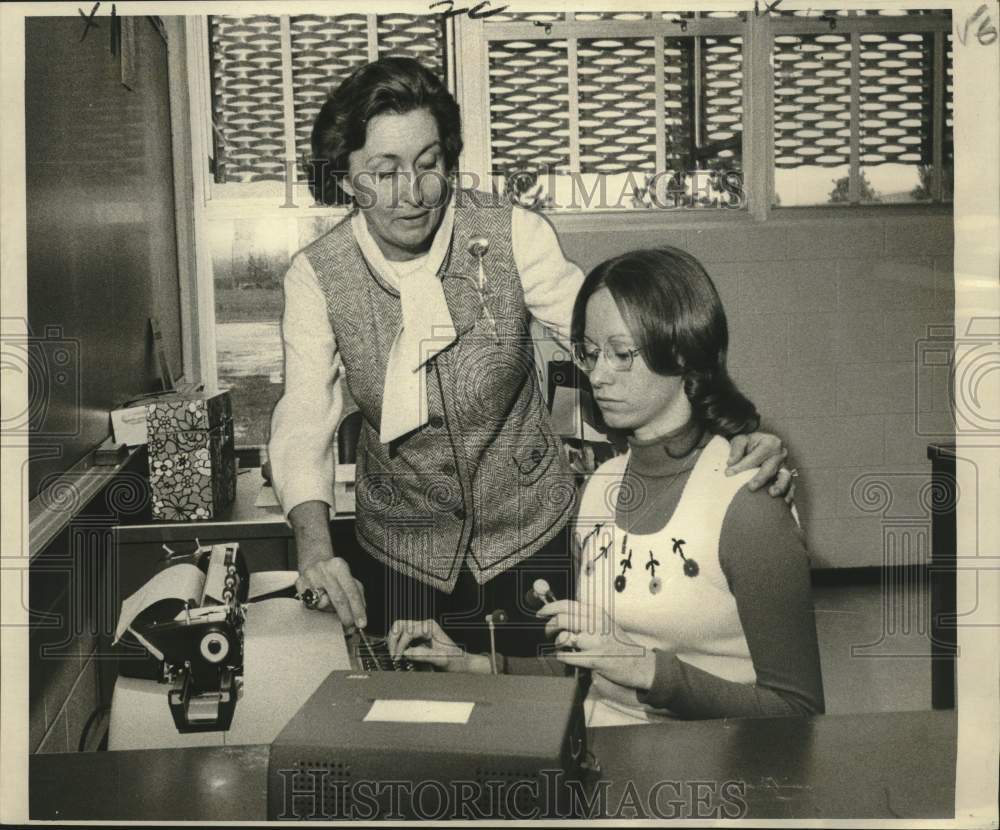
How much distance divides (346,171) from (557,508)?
66cm

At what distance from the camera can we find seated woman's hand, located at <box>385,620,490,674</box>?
1.72 meters

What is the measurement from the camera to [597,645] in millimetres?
1701

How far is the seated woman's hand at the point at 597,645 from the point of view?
1.65 meters

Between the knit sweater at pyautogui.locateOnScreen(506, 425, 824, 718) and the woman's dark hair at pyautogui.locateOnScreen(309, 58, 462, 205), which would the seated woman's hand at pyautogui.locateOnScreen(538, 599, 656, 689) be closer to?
the knit sweater at pyautogui.locateOnScreen(506, 425, 824, 718)

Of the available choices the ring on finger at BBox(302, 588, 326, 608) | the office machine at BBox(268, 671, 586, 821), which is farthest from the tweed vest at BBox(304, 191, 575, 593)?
the office machine at BBox(268, 671, 586, 821)

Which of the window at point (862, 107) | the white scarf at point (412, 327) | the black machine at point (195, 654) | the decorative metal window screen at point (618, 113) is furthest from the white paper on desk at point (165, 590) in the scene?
the window at point (862, 107)

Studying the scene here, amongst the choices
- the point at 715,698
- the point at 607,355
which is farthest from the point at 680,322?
the point at 715,698

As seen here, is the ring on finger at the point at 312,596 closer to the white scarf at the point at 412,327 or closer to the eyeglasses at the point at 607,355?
the white scarf at the point at 412,327

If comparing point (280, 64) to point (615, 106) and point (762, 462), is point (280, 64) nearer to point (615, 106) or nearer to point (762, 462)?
point (615, 106)

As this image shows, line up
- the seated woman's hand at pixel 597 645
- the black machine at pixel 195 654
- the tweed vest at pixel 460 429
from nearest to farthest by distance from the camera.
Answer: the black machine at pixel 195 654, the seated woman's hand at pixel 597 645, the tweed vest at pixel 460 429

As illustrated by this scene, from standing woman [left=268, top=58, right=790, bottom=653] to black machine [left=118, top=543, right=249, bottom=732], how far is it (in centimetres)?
20

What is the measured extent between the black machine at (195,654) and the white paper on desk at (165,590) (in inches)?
0.4

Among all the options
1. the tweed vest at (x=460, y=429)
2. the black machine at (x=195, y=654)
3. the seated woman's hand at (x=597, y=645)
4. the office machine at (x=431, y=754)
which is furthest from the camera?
the tweed vest at (x=460, y=429)

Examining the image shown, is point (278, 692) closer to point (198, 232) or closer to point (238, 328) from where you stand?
point (238, 328)
